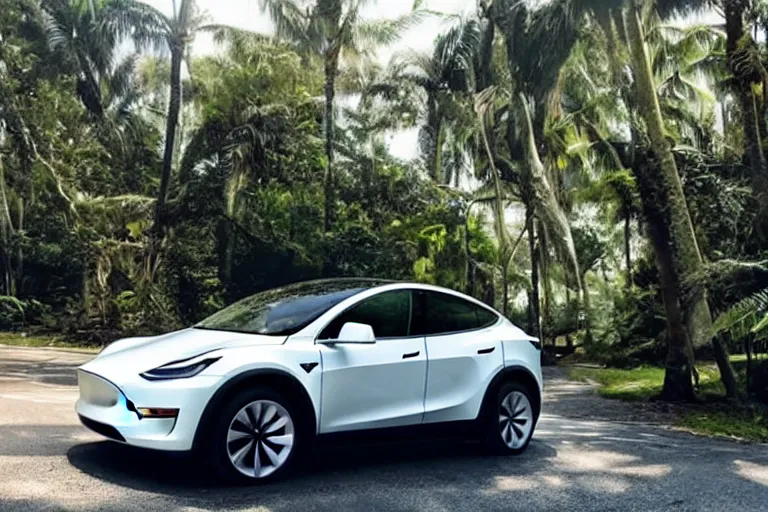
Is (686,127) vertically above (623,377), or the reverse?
(686,127)

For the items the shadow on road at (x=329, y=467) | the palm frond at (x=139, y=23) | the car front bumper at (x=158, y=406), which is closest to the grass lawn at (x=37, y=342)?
the palm frond at (x=139, y=23)

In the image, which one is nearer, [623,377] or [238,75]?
[623,377]

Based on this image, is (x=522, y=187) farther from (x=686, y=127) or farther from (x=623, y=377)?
(x=623, y=377)

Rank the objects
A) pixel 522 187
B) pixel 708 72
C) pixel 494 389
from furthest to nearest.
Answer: pixel 522 187 → pixel 708 72 → pixel 494 389

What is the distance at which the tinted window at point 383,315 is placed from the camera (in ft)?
20.2

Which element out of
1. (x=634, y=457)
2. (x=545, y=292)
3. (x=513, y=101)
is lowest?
(x=634, y=457)

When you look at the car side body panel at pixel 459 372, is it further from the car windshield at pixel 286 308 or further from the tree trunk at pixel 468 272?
the tree trunk at pixel 468 272

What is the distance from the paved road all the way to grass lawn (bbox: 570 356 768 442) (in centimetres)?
221

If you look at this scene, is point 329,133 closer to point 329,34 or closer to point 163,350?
point 329,34

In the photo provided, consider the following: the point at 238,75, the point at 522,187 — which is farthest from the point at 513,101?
the point at 238,75

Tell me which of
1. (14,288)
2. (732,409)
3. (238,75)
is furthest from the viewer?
(14,288)

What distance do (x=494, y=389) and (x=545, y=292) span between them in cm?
2219

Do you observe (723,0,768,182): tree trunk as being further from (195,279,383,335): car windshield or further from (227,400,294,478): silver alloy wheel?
(227,400,294,478): silver alloy wheel

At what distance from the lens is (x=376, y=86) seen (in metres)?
26.6
